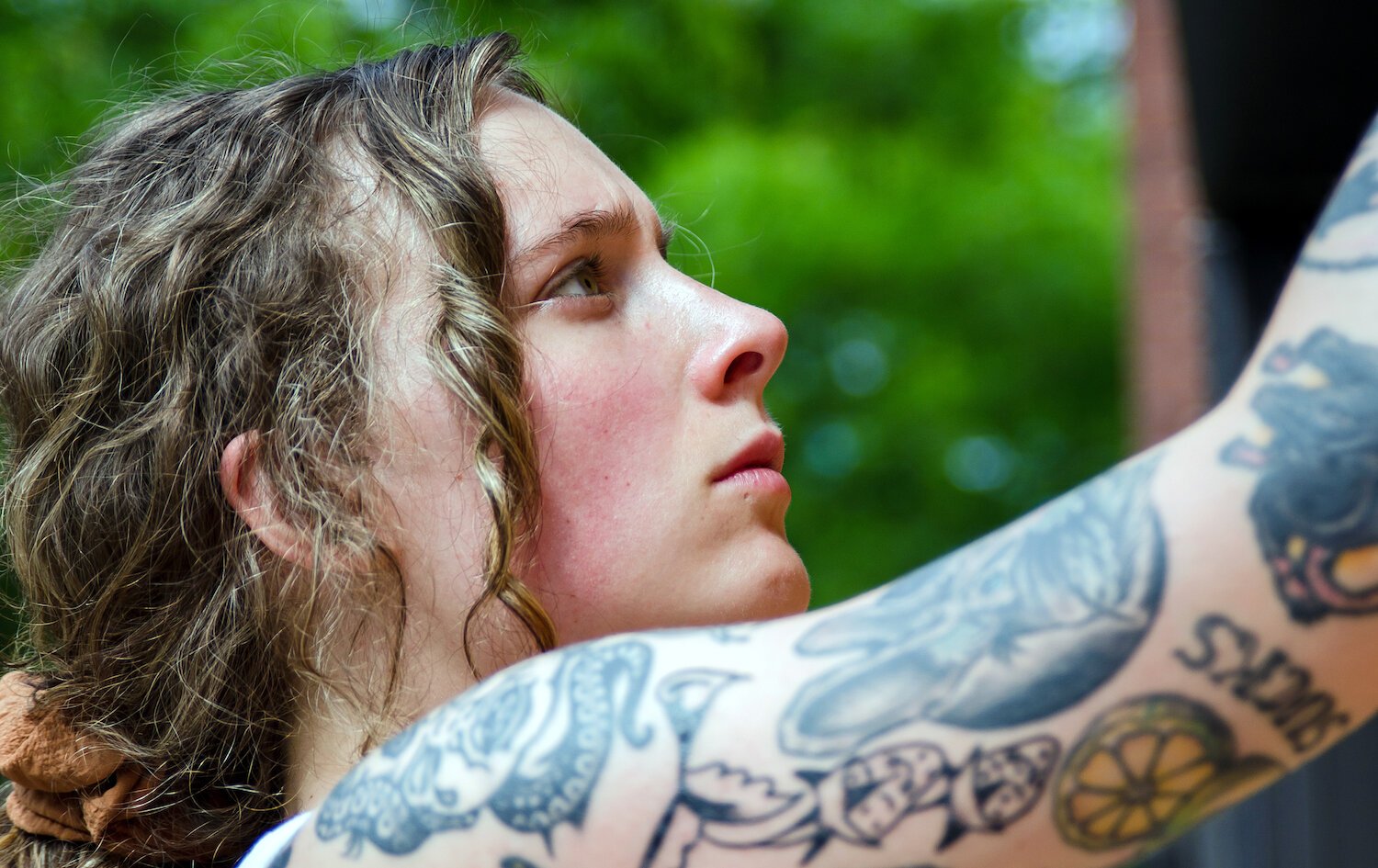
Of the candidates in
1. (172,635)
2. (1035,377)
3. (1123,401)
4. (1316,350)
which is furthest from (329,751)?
(1123,401)

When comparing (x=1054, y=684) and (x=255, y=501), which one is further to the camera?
(x=255, y=501)

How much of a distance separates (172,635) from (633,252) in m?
0.85

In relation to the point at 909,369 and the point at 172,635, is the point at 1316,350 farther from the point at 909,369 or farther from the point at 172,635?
the point at 909,369

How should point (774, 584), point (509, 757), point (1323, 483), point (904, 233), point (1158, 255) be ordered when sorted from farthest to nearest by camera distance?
point (904, 233), point (1158, 255), point (774, 584), point (509, 757), point (1323, 483)

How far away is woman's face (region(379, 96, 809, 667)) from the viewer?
1674mm

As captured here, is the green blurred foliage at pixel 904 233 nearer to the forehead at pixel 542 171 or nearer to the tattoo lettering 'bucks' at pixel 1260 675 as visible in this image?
the forehead at pixel 542 171

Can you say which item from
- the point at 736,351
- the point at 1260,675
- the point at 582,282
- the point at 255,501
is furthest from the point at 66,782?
the point at 1260,675

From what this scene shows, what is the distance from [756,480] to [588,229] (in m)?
0.42

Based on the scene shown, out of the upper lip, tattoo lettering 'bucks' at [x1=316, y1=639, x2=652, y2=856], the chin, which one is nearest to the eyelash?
the upper lip

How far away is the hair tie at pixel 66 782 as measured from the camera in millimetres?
1810

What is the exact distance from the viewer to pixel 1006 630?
3.29 ft

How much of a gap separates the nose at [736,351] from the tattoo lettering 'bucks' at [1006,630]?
72cm

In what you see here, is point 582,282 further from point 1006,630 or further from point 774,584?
point 1006,630

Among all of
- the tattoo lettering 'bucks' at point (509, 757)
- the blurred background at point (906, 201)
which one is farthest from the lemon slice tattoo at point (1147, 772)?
the blurred background at point (906, 201)
